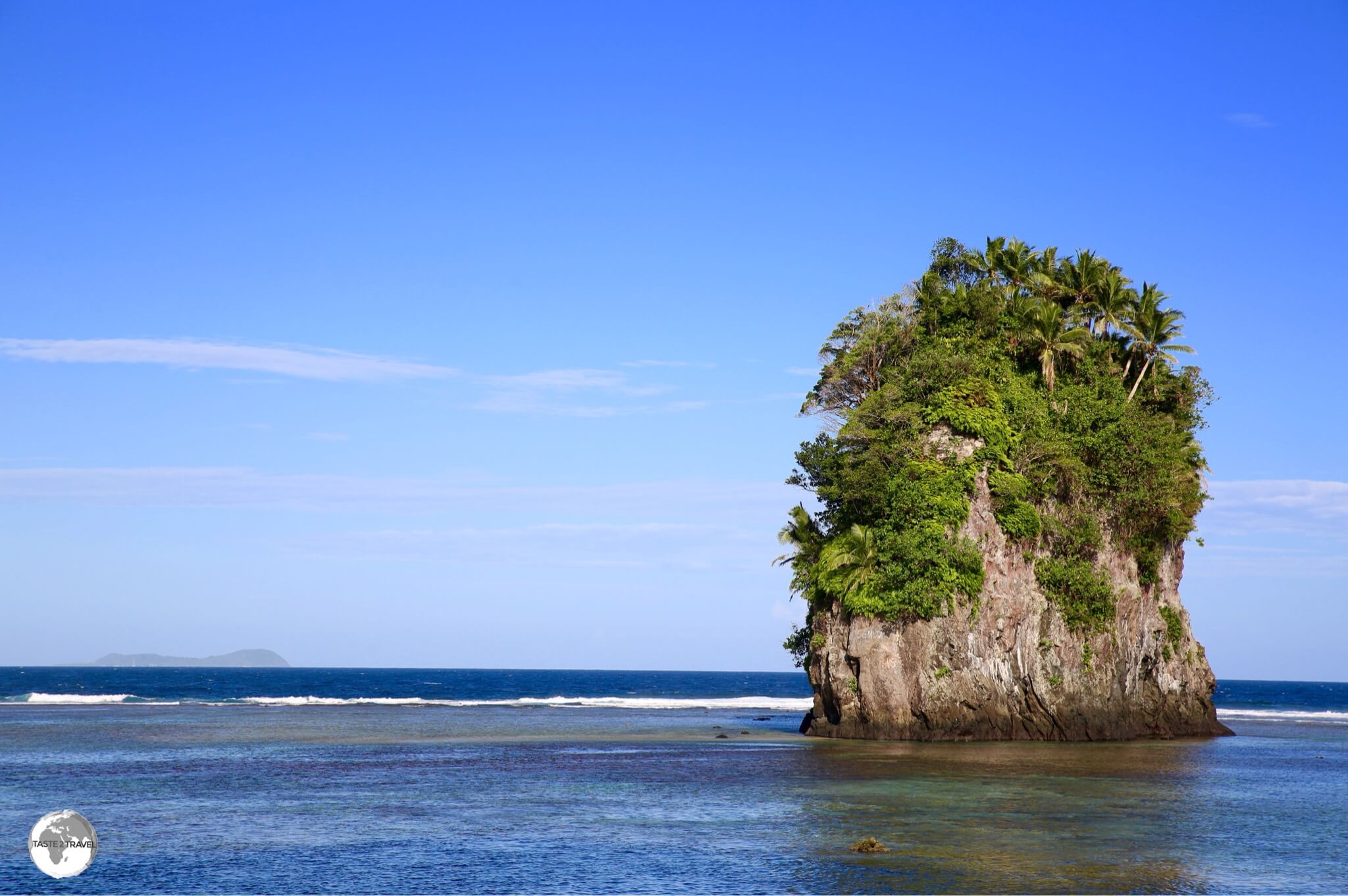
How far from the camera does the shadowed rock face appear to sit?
50.7m

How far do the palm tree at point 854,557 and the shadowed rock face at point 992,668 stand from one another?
1781 mm

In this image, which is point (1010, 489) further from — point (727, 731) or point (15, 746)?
point (15, 746)

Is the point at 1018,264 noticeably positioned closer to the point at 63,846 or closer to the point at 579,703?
the point at 63,846

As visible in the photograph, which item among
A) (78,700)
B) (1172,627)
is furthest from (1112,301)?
(78,700)

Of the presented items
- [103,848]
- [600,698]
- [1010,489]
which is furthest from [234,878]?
[600,698]

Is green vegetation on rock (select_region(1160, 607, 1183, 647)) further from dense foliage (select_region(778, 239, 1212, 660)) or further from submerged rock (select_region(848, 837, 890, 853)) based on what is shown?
submerged rock (select_region(848, 837, 890, 853))

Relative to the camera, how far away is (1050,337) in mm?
55000

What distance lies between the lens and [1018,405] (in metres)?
53.0

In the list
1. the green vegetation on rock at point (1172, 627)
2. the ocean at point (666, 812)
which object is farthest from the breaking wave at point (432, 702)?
the green vegetation on rock at point (1172, 627)

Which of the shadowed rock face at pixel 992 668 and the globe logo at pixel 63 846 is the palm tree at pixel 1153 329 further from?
the globe logo at pixel 63 846

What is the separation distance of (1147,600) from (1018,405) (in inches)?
493

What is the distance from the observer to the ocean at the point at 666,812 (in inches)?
895

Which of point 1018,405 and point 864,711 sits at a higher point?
point 1018,405

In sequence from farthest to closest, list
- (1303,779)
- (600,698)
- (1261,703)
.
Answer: (1261,703), (600,698), (1303,779)
